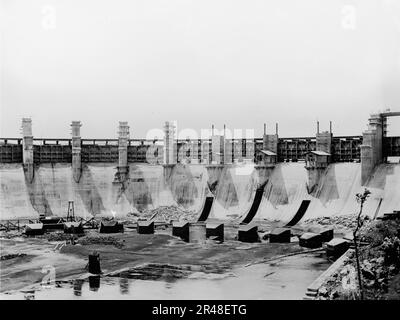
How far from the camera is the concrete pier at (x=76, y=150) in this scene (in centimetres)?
5969

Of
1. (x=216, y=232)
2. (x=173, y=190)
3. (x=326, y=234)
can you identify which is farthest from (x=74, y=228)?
(x=326, y=234)

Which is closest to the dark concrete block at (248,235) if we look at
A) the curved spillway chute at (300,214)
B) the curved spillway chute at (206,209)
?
the curved spillway chute at (300,214)

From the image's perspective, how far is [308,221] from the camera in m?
49.0

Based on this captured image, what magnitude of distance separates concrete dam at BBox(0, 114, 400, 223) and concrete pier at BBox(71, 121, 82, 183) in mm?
122

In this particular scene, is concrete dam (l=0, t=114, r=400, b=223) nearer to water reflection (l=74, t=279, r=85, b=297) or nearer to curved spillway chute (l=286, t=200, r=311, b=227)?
curved spillway chute (l=286, t=200, r=311, b=227)

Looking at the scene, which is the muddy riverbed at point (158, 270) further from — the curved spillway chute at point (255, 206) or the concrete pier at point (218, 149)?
the concrete pier at point (218, 149)

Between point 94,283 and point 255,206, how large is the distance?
91.5ft

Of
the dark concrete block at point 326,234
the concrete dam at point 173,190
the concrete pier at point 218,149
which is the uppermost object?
the concrete pier at point 218,149

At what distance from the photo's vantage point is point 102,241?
141 ft

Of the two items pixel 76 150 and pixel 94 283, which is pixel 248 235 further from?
pixel 76 150

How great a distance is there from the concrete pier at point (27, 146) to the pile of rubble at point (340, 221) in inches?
1273

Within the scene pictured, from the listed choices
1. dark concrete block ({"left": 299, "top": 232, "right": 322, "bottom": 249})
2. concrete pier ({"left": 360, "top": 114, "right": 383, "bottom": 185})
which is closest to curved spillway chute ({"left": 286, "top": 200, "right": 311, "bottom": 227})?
concrete pier ({"left": 360, "top": 114, "right": 383, "bottom": 185})

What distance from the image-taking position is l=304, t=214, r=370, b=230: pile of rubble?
45200 mm
